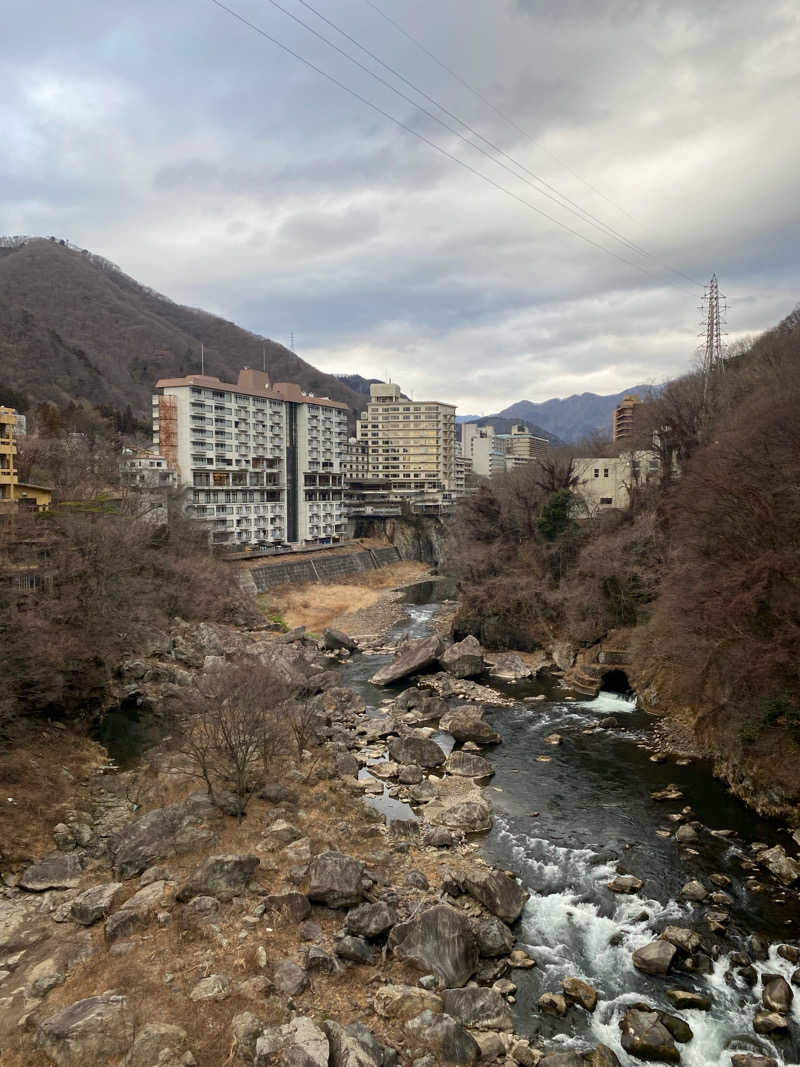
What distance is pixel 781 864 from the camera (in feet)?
44.1

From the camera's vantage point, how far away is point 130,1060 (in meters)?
8.08

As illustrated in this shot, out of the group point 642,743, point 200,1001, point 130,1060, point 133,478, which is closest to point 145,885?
point 200,1001

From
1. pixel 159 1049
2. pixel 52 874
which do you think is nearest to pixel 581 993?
pixel 159 1049

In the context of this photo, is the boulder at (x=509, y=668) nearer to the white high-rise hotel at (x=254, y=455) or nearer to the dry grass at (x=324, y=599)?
the dry grass at (x=324, y=599)

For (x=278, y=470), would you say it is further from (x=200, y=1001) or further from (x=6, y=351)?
(x=200, y=1001)

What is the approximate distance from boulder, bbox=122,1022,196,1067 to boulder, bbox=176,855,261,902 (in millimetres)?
3333

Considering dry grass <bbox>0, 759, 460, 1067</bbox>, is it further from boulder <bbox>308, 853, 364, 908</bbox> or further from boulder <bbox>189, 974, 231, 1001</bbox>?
boulder <bbox>308, 853, 364, 908</bbox>

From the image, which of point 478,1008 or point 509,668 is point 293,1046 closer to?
point 478,1008

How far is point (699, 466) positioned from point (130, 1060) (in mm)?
24591

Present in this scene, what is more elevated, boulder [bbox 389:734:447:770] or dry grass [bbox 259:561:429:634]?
dry grass [bbox 259:561:429:634]

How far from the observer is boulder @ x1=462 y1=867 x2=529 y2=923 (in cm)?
1236

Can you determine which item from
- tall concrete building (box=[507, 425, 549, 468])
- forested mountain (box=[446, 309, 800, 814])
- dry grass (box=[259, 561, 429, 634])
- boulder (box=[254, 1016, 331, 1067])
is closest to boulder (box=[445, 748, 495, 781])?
forested mountain (box=[446, 309, 800, 814])

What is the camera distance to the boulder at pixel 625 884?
13078mm

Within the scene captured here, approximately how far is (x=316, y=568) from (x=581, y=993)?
46.6m
